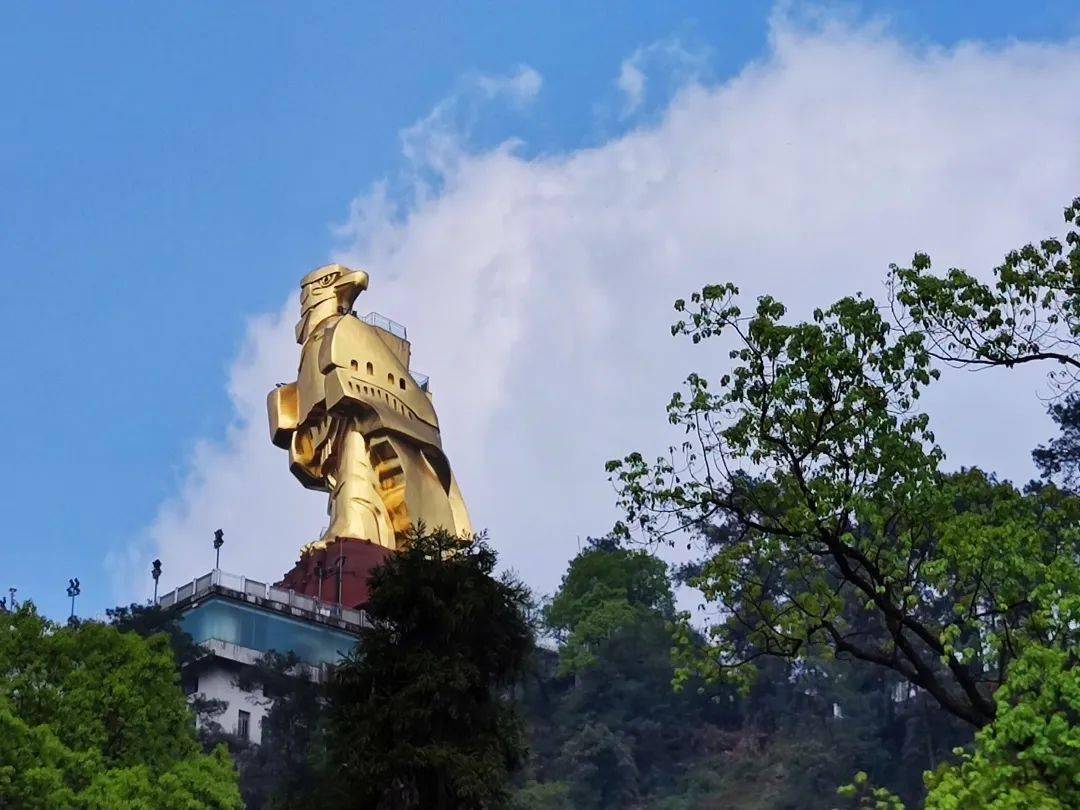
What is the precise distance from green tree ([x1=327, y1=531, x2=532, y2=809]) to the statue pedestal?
27.2 meters

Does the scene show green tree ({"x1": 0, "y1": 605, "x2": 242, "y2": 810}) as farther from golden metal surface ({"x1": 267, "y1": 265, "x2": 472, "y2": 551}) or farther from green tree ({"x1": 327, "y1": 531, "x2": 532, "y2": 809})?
golden metal surface ({"x1": 267, "y1": 265, "x2": 472, "y2": 551})

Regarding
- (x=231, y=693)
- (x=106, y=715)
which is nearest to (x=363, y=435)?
(x=231, y=693)

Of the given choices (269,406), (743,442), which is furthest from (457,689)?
(269,406)

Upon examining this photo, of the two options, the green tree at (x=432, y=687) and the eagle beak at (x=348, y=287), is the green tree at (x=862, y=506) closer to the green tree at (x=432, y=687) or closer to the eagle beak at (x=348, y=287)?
the green tree at (x=432, y=687)

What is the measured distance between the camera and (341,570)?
4825 centimetres

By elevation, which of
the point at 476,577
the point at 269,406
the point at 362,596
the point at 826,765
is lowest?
the point at 476,577

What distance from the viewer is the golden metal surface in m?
49.1

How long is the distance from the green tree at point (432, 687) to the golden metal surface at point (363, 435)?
91.4 feet

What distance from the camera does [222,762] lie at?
25125mm

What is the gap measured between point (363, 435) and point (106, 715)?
84.7ft

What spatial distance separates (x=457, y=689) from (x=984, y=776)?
8.53m

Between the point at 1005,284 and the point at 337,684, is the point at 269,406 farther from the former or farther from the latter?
the point at 1005,284

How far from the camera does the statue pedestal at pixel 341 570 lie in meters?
48.3

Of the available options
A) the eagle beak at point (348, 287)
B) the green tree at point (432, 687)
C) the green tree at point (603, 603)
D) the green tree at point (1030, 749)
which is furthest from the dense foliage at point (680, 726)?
the green tree at point (1030, 749)
